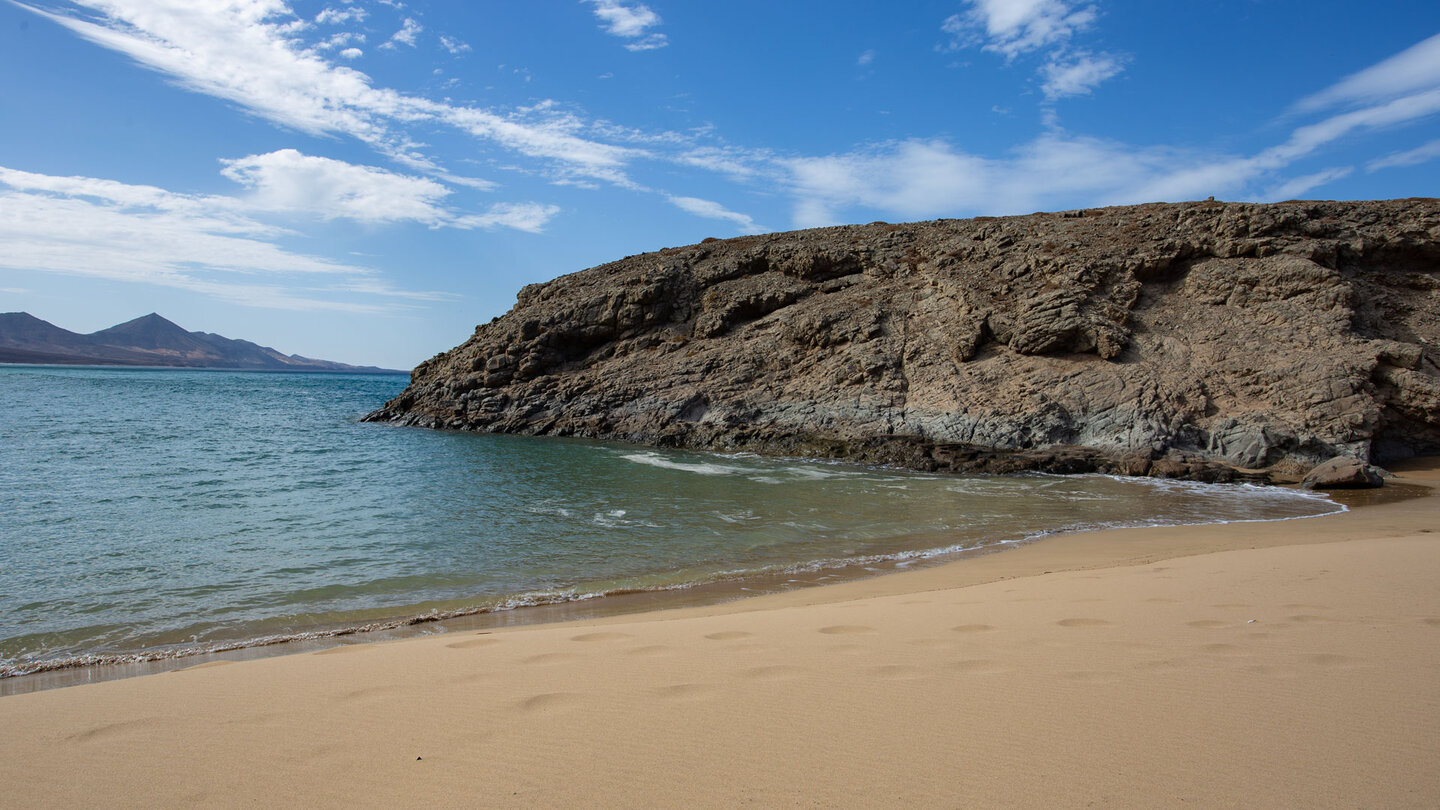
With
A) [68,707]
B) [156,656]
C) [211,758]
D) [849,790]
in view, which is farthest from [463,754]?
[156,656]

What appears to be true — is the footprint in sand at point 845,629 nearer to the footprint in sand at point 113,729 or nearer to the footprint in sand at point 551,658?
the footprint in sand at point 551,658

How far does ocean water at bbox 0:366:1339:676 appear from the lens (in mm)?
7543

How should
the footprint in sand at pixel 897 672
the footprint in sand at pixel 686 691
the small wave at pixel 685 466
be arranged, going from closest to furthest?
the footprint in sand at pixel 686 691 → the footprint in sand at pixel 897 672 → the small wave at pixel 685 466

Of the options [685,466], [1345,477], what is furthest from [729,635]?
[1345,477]

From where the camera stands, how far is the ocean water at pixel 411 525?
754cm

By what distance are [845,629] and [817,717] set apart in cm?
196

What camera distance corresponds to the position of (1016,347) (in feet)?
86.2

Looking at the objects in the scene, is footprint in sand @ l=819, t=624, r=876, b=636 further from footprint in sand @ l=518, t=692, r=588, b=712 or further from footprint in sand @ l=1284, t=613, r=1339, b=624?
footprint in sand @ l=1284, t=613, r=1339, b=624

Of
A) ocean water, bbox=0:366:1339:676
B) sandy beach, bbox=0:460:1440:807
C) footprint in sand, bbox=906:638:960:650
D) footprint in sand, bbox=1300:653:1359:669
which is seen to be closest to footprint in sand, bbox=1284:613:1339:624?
sandy beach, bbox=0:460:1440:807

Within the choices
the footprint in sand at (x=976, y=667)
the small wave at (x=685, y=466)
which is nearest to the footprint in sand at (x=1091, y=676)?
the footprint in sand at (x=976, y=667)

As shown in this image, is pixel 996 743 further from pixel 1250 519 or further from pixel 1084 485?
pixel 1084 485

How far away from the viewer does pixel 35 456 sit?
18266 millimetres

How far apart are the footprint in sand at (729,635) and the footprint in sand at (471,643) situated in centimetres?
165

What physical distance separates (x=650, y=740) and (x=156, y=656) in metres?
5.72
